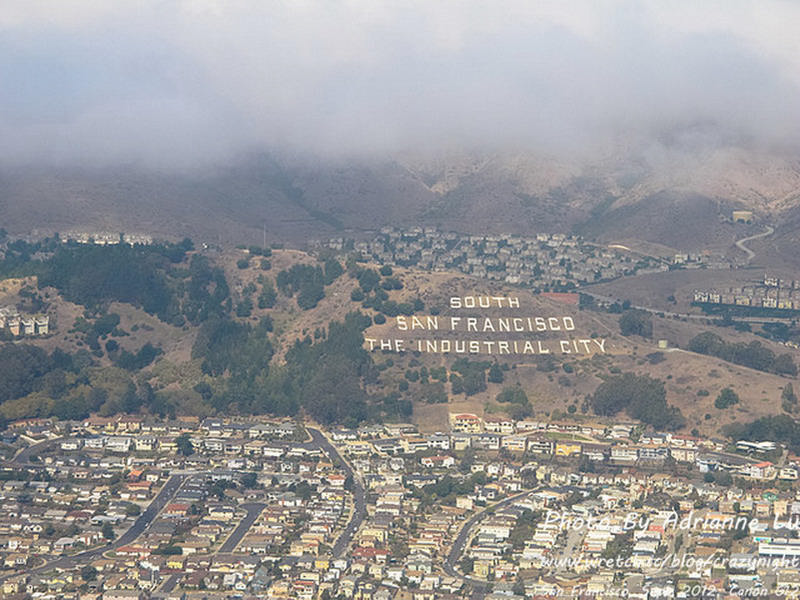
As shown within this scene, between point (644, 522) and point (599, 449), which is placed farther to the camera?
point (599, 449)

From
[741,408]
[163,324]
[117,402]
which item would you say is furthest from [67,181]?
[741,408]

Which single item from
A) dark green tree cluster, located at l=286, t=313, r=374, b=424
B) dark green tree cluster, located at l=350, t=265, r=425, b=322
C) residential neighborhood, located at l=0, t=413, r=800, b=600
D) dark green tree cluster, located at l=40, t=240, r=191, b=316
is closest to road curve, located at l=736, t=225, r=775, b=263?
dark green tree cluster, located at l=350, t=265, r=425, b=322

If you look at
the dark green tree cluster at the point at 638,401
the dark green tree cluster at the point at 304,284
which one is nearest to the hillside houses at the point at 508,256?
the dark green tree cluster at the point at 304,284

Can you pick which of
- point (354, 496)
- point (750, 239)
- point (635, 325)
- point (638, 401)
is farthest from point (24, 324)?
point (750, 239)

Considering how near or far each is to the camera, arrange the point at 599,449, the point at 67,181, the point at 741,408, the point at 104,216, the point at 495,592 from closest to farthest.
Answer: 1. the point at 495,592
2. the point at 599,449
3. the point at 741,408
4. the point at 104,216
5. the point at 67,181

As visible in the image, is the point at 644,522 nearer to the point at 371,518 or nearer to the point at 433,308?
the point at 371,518
